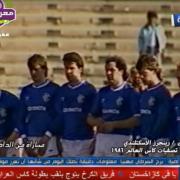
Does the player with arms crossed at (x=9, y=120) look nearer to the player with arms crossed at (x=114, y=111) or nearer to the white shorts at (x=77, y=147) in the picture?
the white shorts at (x=77, y=147)

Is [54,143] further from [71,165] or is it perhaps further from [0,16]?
[0,16]

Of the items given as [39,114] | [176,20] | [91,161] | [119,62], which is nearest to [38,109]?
[39,114]

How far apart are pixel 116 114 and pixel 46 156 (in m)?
0.69

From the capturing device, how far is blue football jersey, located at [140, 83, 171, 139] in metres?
14.8

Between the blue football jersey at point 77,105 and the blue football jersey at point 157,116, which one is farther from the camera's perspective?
the blue football jersey at point 77,105

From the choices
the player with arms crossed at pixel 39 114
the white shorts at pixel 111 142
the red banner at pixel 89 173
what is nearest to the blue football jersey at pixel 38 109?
the player with arms crossed at pixel 39 114

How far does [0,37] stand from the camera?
48.4ft

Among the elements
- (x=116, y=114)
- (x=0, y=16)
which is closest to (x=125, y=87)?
(x=116, y=114)

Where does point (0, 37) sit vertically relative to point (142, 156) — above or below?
above

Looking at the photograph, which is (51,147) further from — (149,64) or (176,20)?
(176,20)

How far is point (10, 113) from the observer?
14938 mm

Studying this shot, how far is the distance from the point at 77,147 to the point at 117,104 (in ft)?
1.65

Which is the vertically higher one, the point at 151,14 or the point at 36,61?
the point at 151,14
